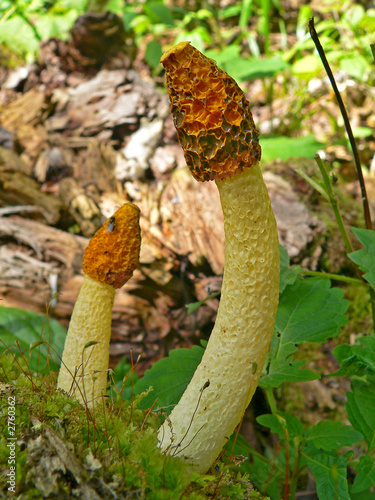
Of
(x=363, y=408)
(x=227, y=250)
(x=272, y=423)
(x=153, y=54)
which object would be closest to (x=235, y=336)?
(x=227, y=250)

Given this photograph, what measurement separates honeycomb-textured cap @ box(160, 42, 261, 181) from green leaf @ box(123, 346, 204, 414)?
1.17 m

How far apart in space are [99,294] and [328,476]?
1.44 metres

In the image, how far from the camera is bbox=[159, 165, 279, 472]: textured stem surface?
62.3 inches

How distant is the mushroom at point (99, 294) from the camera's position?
6.43 ft

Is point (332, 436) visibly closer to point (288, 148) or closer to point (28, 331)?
point (28, 331)

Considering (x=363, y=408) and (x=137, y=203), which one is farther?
(x=137, y=203)

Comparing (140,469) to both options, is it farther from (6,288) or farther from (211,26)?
(211,26)

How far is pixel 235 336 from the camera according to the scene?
1.67 meters

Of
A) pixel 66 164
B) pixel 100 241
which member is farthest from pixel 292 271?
pixel 66 164

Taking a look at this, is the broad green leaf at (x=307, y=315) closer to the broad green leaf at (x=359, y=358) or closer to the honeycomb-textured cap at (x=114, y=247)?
the broad green leaf at (x=359, y=358)

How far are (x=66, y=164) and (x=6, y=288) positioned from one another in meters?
2.15

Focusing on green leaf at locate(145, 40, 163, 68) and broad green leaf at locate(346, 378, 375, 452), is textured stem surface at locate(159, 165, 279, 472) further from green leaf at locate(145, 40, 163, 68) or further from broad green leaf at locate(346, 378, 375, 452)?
green leaf at locate(145, 40, 163, 68)

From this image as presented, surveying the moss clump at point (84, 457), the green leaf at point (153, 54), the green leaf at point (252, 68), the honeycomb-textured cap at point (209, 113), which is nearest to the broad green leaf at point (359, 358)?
the moss clump at point (84, 457)

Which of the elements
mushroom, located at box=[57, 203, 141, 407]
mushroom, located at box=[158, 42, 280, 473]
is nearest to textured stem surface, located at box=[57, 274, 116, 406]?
mushroom, located at box=[57, 203, 141, 407]
